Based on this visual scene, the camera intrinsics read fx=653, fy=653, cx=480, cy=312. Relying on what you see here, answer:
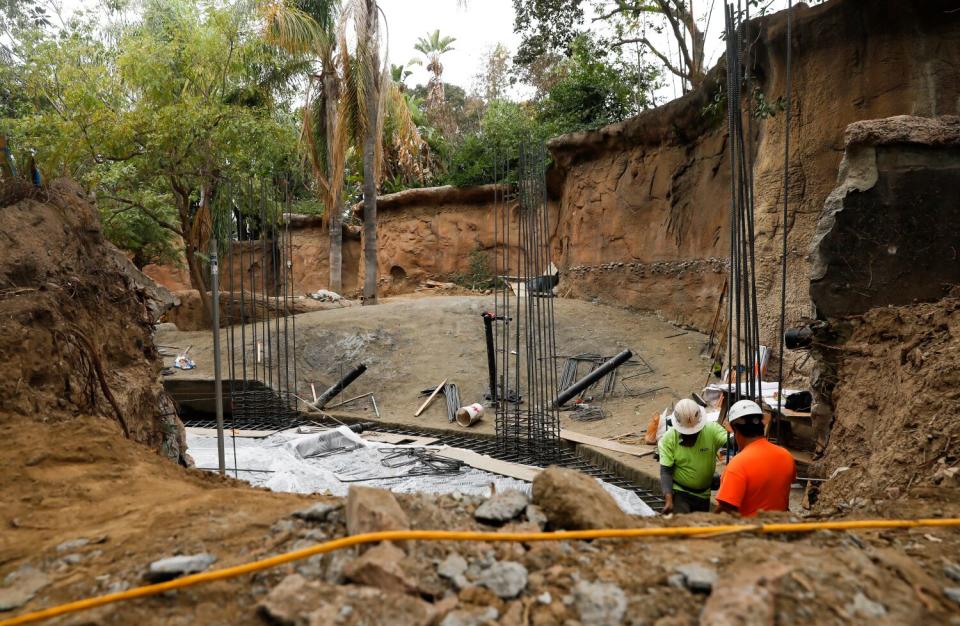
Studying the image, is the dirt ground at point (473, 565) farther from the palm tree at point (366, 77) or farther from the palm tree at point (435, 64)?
the palm tree at point (435, 64)

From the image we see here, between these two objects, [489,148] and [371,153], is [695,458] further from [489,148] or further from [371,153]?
[489,148]

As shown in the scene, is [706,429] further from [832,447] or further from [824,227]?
[824,227]

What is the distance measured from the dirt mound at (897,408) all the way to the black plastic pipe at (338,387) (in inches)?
293

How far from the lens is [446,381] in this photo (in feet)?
34.5

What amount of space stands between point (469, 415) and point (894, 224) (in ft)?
18.4

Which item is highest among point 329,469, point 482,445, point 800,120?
point 800,120

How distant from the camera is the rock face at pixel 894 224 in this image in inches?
178

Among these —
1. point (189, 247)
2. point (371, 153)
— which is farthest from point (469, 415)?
point (371, 153)

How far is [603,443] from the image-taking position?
738 cm

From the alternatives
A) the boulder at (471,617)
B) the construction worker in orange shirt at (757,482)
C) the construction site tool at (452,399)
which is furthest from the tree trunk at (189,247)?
the boulder at (471,617)

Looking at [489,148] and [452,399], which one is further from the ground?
[489,148]

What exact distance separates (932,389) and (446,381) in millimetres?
7682

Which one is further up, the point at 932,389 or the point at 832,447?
the point at 932,389

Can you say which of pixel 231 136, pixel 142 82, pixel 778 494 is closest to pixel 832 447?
pixel 778 494
